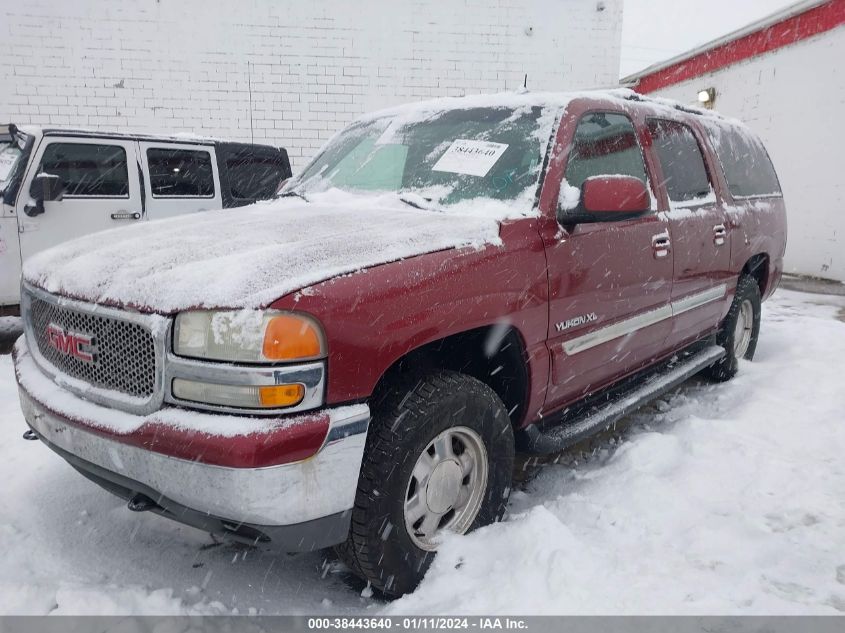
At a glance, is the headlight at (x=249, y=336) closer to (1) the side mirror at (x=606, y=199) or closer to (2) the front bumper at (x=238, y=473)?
(2) the front bumper at (x=238, y=473)

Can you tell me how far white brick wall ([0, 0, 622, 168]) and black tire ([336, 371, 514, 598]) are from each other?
875 centimetres

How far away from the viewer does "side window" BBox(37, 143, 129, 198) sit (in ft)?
18.9

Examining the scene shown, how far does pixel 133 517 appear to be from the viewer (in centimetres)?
271

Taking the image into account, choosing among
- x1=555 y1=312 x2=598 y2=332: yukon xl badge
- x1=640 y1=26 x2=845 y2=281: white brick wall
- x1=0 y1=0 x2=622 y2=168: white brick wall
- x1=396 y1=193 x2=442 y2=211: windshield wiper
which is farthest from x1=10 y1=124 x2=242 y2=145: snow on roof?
x1=640 y1=26 x2=845 y2=281: white brick wall

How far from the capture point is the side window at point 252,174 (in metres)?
7.03

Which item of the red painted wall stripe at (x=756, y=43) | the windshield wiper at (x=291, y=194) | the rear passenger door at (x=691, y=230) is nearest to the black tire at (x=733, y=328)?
the rear passenger door at (x=691, y=230)

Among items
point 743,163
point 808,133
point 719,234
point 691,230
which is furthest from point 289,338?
point 808,133

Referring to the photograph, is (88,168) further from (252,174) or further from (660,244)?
(660,244)

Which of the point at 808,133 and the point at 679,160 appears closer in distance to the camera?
the point at 679,160

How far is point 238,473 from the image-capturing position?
1716mm

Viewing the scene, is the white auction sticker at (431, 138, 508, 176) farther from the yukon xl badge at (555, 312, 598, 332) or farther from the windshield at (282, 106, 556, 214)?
the yukon xl badge at (555, 312, 598, 332)

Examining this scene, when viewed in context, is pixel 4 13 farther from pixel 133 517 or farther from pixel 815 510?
pixel 815 510

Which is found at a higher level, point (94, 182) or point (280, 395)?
point (94, 182)

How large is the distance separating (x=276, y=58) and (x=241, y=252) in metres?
8.92
